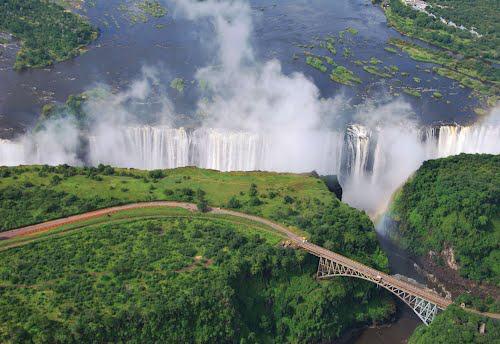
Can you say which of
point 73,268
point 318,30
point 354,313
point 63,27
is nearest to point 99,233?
point 73,268

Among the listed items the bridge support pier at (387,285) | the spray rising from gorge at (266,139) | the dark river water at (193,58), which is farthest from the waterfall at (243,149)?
the bridge support pier at (387,285)

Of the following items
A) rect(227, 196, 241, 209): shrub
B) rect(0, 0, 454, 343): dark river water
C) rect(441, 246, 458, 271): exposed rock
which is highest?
rect(0, 0, 454, 343): dark river water

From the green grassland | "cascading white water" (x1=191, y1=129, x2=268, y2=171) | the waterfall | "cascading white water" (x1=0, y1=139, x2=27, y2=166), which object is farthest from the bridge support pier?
"cascading white water" (x1=0, y1=139, x2=27, y2=166)

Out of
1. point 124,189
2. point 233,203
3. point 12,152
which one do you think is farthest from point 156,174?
point 12,152

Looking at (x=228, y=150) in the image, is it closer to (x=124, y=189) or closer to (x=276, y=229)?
(x=124, y=189)

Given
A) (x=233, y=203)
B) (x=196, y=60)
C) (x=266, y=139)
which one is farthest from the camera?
(x=196, y=60)

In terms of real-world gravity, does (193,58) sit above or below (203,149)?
above

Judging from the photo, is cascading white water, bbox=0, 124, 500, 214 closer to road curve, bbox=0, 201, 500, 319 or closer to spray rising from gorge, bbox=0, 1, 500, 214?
spray rising from gorge, bbox=0, 1, 500, 214
